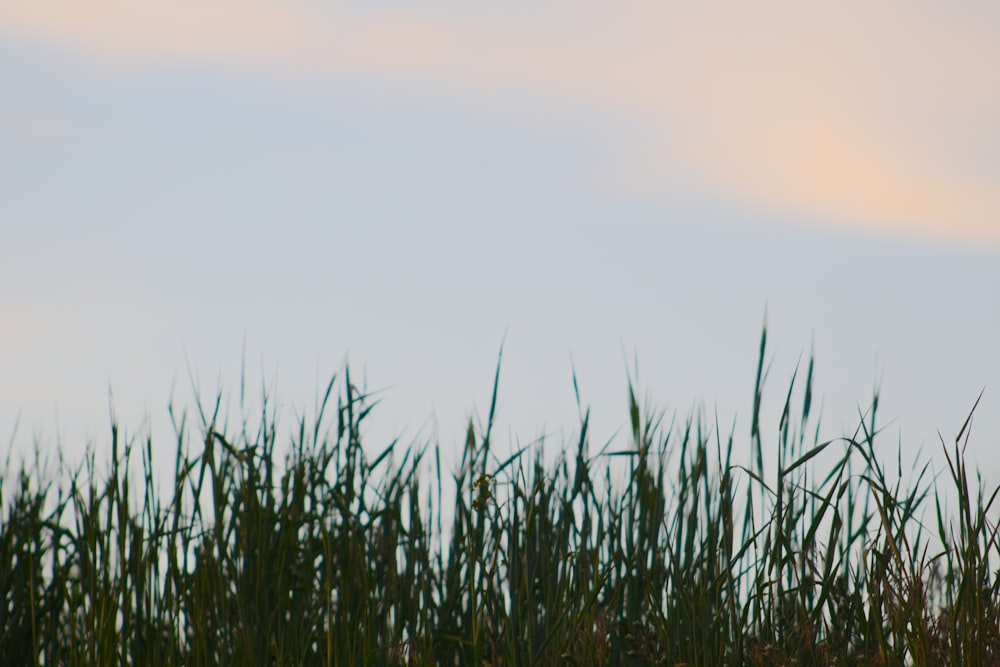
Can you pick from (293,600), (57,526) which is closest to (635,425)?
(293,600)

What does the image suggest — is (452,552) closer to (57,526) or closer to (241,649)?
(241,649)

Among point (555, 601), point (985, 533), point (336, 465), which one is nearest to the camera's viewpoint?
point (985, 533)

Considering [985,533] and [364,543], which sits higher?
[364,543]

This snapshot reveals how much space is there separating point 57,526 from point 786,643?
2.25 meters

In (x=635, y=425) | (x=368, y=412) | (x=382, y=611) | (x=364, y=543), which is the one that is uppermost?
(x=368, y=412)

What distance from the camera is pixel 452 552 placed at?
8.39ft

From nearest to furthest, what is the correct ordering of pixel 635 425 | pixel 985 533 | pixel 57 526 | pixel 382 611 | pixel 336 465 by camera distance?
1. pixel 985 533
2. pixel 635 425
3. pixel 382 611
4. pixel 336 465
5. pixel 57 526

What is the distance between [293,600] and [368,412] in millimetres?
523

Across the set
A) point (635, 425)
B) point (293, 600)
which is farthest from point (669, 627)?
point (293, 600)

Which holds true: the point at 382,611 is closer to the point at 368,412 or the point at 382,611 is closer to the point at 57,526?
the point at 368,412

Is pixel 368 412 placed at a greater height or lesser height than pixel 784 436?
greater

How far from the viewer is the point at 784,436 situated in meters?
1.99

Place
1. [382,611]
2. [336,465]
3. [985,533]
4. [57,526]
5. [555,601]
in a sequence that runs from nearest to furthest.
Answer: [985,533]
[555,601]
[382,611]
[336,465]
[57,526]

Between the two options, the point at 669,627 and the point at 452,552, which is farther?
the point at 452,552
